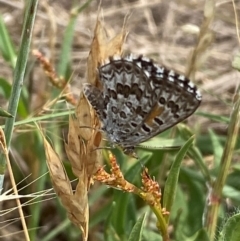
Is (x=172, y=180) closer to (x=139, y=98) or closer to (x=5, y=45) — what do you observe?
(x=139, y=98)

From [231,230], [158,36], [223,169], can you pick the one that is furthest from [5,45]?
[158,36]

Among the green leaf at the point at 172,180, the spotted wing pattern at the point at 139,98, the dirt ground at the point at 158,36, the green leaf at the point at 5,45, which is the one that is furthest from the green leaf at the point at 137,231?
the dirt ground at the point at 158,36

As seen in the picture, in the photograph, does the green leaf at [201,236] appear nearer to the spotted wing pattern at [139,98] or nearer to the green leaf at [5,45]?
the spotted wing pattern at [139,98]

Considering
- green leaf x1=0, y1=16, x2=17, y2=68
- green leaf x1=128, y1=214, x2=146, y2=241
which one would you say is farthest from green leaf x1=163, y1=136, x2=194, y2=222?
green leaf x1=0, y1=16, x2=17, y2=68

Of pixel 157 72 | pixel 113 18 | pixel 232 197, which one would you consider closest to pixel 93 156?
pixel 157 72

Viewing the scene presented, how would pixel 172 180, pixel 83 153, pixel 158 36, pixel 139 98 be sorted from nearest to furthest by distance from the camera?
pixel 83 153 < pixel 172 180 < pixel 139 98 < pixel 158 36

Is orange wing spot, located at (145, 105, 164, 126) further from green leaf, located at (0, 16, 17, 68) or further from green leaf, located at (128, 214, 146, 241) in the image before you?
green leaf, located at (0, 16, 17, 68)

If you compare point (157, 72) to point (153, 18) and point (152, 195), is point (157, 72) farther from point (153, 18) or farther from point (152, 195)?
point (153, 18)
